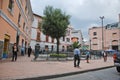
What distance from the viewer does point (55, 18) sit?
97.6ft

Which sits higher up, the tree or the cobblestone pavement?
the tree

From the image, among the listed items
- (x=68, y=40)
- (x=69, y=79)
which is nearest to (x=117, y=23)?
(x=68, y=40)

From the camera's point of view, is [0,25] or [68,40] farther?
[68,40]

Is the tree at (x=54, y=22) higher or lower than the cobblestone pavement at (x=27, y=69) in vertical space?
higher

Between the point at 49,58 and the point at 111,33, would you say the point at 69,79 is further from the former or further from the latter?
the point at 111,33

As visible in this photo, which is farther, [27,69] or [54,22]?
[54,22]

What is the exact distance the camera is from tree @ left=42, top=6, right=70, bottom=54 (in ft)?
96.8

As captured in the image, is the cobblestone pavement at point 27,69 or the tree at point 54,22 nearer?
the cobblestone pavement at point 27,69

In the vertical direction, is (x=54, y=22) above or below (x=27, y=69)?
above

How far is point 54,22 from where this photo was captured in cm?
2955

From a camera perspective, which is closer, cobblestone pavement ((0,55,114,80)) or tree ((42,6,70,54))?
cobblestone pavement ((0,55,114,80))

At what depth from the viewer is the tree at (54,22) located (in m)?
29.5

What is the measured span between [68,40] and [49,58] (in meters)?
45.0

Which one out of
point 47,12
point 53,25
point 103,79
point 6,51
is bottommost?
point 103,79
